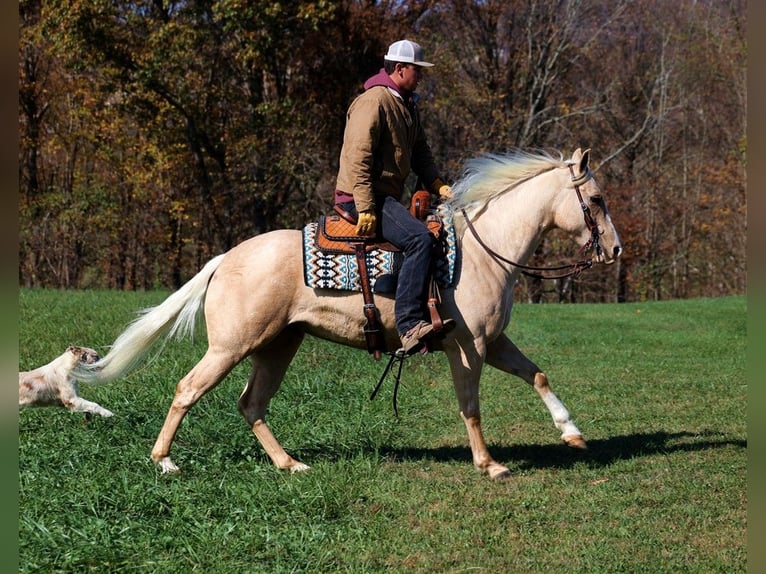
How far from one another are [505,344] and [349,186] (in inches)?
82.4

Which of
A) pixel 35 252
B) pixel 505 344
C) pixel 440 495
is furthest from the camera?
A: pixel 35 252

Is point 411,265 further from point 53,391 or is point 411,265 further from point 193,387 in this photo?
point 53,391

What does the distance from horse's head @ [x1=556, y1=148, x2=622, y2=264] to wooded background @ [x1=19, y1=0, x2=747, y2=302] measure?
67.6ft

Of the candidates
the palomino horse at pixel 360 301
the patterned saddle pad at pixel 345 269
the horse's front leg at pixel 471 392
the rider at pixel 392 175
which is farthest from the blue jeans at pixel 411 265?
the horse's front leg at pixel 471 392

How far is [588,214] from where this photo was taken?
286 inches

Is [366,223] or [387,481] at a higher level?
[366,223]

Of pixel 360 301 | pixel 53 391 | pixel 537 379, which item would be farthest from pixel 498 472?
pixel 53 391

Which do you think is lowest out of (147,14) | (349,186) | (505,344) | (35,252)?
(35,252)

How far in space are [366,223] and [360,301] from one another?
2.05 ft

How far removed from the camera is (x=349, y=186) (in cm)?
690

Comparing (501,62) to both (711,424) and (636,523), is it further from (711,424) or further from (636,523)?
(636,523)

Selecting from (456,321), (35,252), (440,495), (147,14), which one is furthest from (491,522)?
(35,252)

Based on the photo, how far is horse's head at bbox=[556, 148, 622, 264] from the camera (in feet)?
23.9

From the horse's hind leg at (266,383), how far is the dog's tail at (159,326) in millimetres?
599
